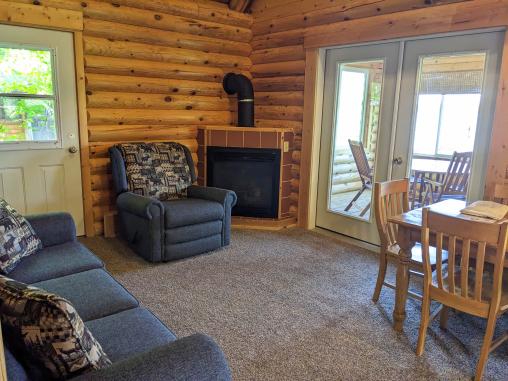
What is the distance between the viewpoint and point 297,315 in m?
2.68

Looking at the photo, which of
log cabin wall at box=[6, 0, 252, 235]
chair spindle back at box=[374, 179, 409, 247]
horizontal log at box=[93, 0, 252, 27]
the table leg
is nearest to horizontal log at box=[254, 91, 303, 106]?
log cabin wall at box=[6, 0, 252, 235]

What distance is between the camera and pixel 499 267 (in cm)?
187

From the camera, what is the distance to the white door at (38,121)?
3531 millimetres

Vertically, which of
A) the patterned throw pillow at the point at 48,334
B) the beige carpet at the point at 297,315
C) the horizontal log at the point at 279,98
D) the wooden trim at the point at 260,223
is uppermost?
the horizontal log at the point at 279,98

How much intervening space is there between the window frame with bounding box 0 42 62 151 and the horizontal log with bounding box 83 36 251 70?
0.35 metres

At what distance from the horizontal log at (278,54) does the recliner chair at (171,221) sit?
6.03 feet

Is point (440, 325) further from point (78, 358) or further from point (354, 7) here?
point (354, 7)

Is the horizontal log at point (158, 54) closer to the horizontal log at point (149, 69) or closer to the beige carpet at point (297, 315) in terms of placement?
the horizontal log at point (149, 69)

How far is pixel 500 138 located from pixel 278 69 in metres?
2.55

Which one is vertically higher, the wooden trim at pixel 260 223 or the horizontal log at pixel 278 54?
the horizontal log at pixel 278 54

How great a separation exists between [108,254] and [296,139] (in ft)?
7.87

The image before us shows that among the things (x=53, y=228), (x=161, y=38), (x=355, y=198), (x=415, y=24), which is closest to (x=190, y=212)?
(x=53, y=228)

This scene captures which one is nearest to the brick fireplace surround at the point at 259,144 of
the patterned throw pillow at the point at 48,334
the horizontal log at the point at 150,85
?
the horizontal log at the point at 150,85

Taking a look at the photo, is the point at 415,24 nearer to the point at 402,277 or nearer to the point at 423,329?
the point at 402,277
